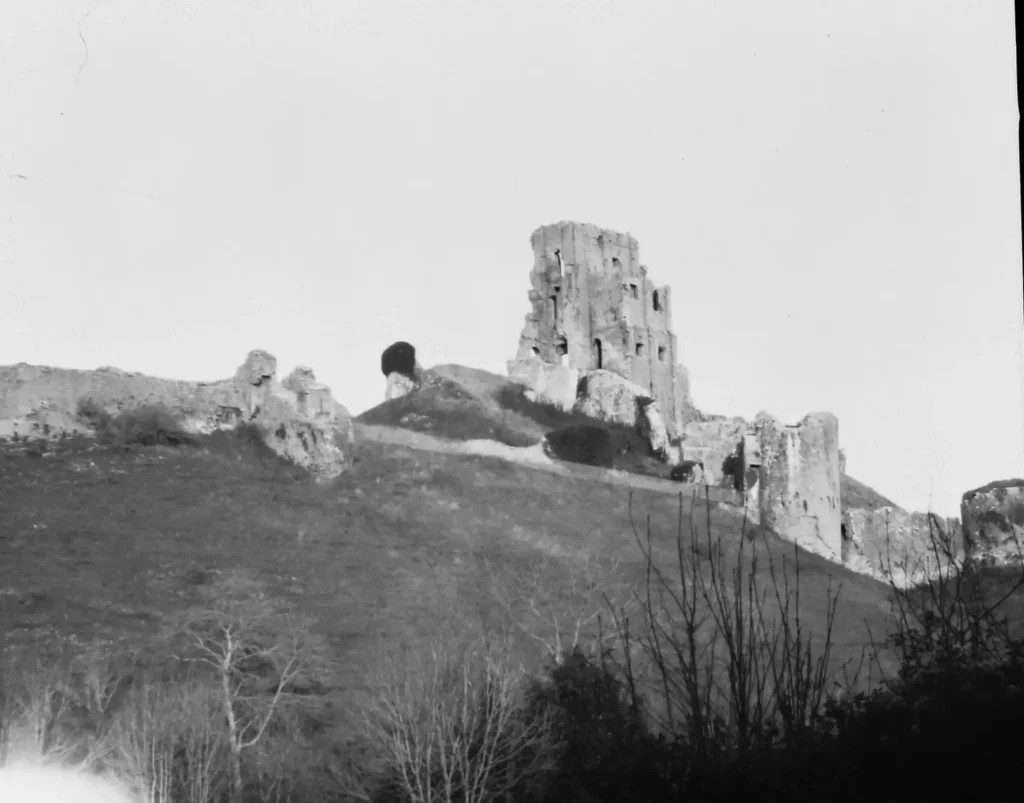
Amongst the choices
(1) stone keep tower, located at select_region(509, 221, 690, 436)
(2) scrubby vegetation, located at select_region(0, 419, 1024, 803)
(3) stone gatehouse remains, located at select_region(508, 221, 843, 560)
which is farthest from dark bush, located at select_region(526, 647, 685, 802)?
(1) stone keep tower, located at select_region(509, 221, 690, 436)

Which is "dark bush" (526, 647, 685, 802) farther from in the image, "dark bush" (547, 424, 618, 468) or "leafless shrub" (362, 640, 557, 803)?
"dark bush" (547, 424, 618, 468)

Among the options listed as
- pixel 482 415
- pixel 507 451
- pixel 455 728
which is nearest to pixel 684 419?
pixel 482 415

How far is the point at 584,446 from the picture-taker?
1077 centimetres

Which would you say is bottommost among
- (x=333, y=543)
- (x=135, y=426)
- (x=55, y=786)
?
(x=55, y=786)

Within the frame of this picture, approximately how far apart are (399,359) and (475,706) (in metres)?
2.67

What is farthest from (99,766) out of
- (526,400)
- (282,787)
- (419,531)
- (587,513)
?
(526,400)

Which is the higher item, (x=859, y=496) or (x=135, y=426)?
(x=859, y=496)

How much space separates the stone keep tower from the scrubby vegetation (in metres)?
3.00

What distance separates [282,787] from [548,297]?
26.4 ft

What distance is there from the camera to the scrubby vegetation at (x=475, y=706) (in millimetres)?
7199

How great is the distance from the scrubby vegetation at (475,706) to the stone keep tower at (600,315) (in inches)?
118

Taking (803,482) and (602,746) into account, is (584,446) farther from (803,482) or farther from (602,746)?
(602,746)

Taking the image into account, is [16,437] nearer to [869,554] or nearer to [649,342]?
[869,554]

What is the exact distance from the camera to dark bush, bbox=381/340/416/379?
9188 millimetres
